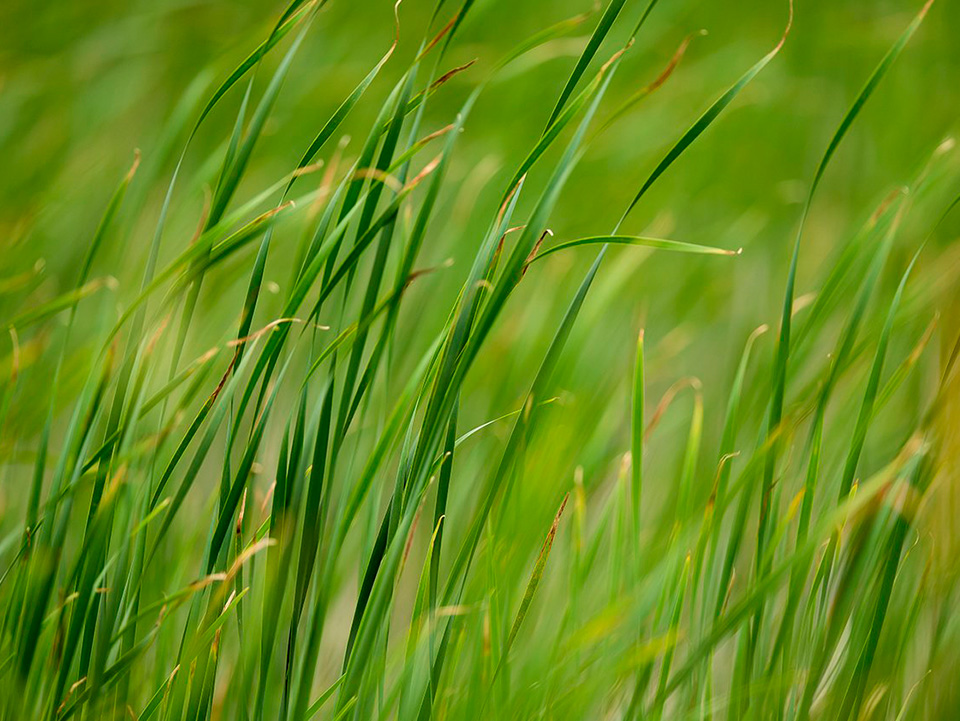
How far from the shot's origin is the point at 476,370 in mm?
990

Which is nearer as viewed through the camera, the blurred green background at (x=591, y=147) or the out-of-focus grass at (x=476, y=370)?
the out-of-focus grass at (x=476, y=370)

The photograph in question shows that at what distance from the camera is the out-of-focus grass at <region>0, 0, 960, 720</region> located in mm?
490

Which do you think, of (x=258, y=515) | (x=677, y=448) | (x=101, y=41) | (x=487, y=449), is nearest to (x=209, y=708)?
(x=258, y=515)

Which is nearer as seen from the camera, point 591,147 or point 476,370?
point 476,370

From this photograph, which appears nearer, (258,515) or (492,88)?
(258,515)

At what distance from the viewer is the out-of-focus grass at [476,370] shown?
19.3 inches

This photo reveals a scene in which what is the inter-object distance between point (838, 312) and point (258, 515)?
0.80m

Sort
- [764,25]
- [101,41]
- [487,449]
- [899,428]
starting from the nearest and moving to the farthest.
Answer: [487,449], [899,428], [101,41], [764,25]

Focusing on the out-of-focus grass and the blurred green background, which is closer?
the out-of-focus grass

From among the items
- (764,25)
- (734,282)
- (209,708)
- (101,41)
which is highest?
(101,41)

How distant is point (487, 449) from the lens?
2.67 ft

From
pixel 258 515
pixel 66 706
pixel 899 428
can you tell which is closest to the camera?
pixel 66 706

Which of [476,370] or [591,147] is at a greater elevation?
[591,147]

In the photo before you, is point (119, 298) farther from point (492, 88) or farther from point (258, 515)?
point (492, 88)
